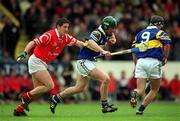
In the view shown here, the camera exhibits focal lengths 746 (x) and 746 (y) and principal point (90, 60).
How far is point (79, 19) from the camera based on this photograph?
2973 centimetres

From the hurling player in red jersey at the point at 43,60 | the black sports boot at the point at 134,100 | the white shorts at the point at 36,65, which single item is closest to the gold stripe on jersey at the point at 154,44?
the black sports boot at the point at 134,100

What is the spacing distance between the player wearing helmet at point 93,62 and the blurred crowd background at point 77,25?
860cm

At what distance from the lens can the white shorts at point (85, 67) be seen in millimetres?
18234

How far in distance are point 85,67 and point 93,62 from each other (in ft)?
1.04

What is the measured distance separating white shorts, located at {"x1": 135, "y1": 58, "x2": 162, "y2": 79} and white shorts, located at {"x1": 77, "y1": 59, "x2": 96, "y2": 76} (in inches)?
48.0

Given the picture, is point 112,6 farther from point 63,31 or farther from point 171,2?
point 63,31

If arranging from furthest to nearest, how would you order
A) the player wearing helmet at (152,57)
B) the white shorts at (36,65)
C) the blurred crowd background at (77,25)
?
the blurred crowd background at (77,25) → the white shorts at (36,65) → the player wearing helmet at (152,57)

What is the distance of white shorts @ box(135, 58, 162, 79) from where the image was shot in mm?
17656

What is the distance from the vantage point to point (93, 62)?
60.6 ft

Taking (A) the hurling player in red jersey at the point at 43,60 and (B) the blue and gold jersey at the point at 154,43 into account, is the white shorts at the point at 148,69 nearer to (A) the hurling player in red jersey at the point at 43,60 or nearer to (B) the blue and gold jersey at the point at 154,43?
(B) the blue and gold jersey at the point at 154,43

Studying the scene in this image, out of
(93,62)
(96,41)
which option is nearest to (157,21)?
(96,41)

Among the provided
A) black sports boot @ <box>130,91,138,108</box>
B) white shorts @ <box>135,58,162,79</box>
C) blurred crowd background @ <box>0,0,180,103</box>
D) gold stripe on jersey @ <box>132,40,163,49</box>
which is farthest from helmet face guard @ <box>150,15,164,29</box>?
blurred crowd background @ <box>0,0,180,103</box>

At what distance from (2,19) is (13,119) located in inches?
504

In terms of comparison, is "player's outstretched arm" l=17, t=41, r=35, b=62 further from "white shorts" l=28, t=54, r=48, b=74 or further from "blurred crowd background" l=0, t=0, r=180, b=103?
"blurred crowd background" l=0, t=0, r=180, b=103
